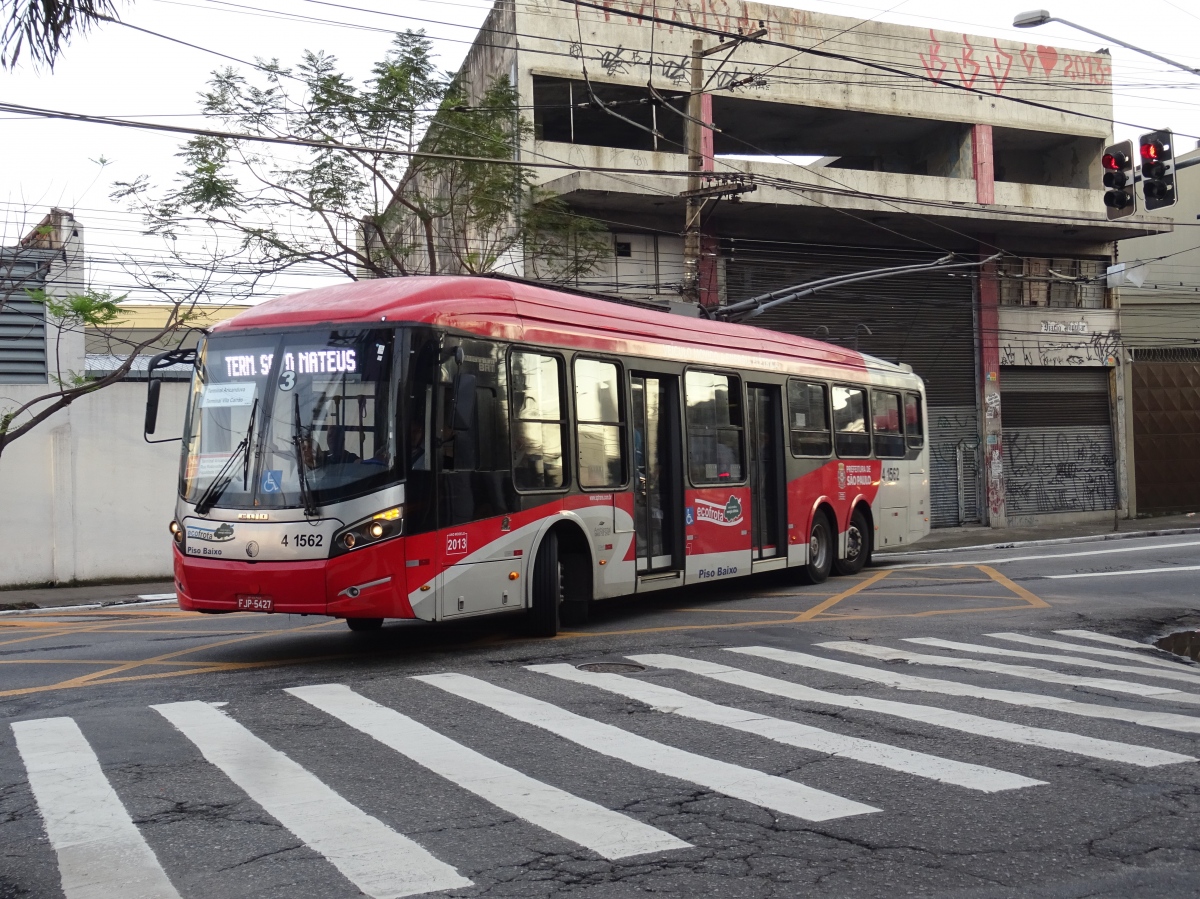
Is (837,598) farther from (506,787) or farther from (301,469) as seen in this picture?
(506,787)

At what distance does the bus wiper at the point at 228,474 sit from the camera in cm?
1041

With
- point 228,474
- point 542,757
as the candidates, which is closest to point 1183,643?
point 542,757

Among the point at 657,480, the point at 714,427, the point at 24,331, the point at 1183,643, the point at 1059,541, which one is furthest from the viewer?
the point at 1059,541

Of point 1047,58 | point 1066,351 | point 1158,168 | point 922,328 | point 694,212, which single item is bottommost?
point 1066,351

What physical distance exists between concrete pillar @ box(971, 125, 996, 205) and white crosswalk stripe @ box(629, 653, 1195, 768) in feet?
80.6

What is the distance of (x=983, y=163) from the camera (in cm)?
3219

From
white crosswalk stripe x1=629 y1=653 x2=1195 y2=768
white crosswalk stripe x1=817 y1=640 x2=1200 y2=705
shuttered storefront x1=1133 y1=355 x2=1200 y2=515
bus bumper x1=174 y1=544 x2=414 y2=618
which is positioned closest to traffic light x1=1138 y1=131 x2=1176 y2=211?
white crosswalk stripe x1=817 y1=640 x2=1200 y2=705

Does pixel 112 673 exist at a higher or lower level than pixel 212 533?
lower

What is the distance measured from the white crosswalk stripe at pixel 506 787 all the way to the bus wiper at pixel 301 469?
1.84 meters

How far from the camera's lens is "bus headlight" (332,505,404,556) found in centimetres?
1003

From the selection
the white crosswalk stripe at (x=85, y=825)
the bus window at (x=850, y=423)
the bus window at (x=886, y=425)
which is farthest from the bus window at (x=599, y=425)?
the bus window at (x=886, y=425)

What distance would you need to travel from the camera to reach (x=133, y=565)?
22.9 metres

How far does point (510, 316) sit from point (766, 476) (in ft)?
18.9

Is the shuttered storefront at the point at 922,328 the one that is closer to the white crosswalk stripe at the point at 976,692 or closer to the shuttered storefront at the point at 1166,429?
the shuttered storefront at the point at 1166,429
